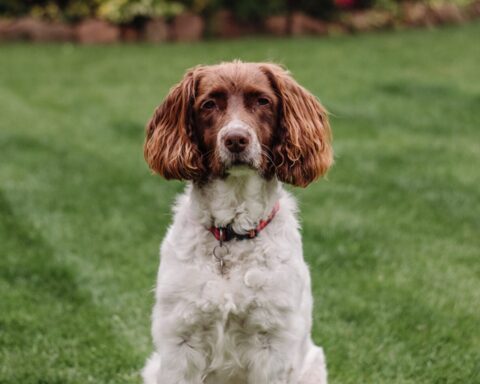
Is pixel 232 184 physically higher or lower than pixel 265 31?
higher

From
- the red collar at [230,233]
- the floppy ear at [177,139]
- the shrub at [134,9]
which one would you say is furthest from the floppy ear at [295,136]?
the shrub at [134,9]

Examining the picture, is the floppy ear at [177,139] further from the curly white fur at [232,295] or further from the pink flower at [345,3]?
the pink flower at [345,3]

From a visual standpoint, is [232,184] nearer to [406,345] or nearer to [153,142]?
[153,142]

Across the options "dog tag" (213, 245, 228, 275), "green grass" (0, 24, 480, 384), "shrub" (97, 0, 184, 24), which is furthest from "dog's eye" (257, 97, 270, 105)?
"shrub" (97, 0, 184, 24)

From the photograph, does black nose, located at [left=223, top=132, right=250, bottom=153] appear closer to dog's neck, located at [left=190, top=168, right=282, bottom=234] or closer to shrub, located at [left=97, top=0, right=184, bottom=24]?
dog's neck, located at [left=190, top=168, right=282, bottom=234]

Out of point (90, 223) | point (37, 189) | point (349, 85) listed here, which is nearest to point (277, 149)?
point (90, 223)

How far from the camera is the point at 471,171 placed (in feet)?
26.7

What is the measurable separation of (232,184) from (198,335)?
0.70 metres

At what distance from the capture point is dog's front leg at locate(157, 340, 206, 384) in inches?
142

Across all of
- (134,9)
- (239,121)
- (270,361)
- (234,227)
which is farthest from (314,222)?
(134,9)

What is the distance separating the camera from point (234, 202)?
3.70 metres

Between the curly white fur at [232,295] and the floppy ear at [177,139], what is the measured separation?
155 millimetres

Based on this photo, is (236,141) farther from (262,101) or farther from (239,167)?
(262,101)

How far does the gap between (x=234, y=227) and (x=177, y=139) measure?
1.58 ft
